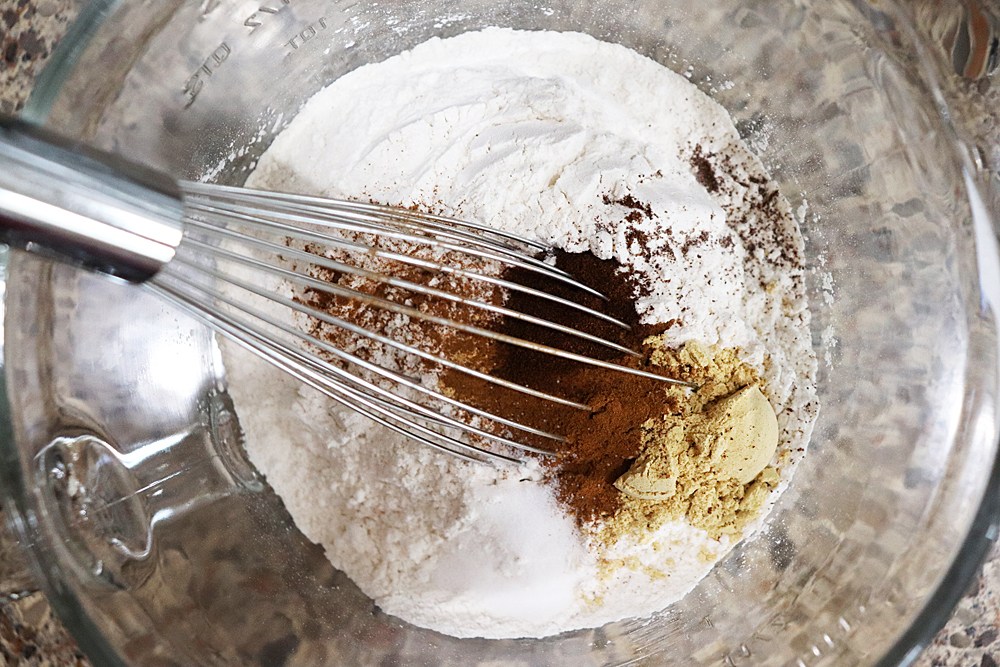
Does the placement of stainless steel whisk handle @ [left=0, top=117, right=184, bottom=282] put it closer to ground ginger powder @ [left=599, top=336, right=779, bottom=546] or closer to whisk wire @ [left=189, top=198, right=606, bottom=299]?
whisk wire @ [left=189, top=198, right=606, bottom=299]

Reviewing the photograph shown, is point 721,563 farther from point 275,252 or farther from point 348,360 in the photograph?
point 275,252

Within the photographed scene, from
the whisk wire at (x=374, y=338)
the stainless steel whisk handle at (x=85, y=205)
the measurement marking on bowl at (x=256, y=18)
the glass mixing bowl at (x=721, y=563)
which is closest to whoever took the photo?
the stainless steel whisk handle at (x=85, y=205)

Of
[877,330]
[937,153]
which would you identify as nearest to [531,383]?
[877,330]

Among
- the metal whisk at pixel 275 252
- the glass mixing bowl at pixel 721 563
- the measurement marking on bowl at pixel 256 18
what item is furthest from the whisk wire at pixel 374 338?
the measurement marking on bowl at pixel 256 18

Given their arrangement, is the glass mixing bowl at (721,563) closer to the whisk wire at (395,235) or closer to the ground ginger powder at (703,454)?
the ground ginger powder at (703,454)

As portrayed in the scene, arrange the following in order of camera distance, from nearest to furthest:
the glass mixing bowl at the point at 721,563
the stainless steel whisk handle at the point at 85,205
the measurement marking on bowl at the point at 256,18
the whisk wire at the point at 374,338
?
the stainless steel whisk handle at the point at 85,205 < the whisk wire at the point at 374,338 < the glass mixing bowl at the point at 721,563 < the measurement marking on bowl at the point at 256,18

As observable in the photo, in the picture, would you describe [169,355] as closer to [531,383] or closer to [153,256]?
[153,256]

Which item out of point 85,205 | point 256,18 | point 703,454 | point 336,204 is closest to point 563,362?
point 703,454
